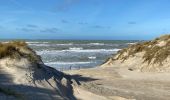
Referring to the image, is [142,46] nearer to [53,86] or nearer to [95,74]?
[95,74]

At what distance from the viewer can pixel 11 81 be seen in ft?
39.8

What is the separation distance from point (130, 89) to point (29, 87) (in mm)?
5751

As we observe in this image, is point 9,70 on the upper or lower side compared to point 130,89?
upper

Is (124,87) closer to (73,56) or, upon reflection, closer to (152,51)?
(152,51)

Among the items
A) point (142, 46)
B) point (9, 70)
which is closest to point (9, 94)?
point (9, 70)

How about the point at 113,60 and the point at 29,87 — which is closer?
the point at 29,87

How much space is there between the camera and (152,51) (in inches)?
1027

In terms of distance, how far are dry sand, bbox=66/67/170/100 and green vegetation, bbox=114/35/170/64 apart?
1.64m

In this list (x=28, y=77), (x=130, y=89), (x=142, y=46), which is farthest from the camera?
(x=142, y=46)

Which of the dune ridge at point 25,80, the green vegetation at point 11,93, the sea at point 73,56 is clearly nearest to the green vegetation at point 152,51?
the sea at point 73,56

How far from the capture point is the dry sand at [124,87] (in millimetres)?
13738

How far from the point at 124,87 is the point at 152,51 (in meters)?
9.54

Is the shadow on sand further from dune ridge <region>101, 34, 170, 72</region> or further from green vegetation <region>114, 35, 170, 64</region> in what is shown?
green vegetation <region>114, 35, 170, 64</region>

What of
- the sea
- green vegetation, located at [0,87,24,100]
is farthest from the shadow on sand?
the sea
